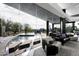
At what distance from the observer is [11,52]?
2.89 meters

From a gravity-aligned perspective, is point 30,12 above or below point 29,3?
below

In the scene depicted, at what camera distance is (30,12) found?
292 cm

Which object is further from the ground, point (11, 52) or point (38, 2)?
point (38, 2)

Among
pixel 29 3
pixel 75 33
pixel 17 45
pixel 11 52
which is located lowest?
pixel 11 52

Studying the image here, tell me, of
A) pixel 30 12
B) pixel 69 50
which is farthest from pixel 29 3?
pixel 69 50

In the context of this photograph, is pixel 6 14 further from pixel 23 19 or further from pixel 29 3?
pixel 29 3

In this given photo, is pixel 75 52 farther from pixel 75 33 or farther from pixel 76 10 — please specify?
pixel 76 10

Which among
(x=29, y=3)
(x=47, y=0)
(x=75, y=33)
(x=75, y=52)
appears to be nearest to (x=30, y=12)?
(x=29, y=3)

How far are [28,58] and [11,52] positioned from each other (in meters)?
0.49

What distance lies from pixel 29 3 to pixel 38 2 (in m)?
0.24

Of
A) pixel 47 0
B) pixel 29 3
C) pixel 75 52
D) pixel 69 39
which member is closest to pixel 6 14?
pixel 29 3

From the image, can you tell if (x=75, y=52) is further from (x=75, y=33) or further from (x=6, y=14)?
(x=6, y=14)

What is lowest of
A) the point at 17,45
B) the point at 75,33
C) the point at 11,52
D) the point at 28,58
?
the point at 28,58

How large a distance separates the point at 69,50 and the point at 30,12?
1454 mm
